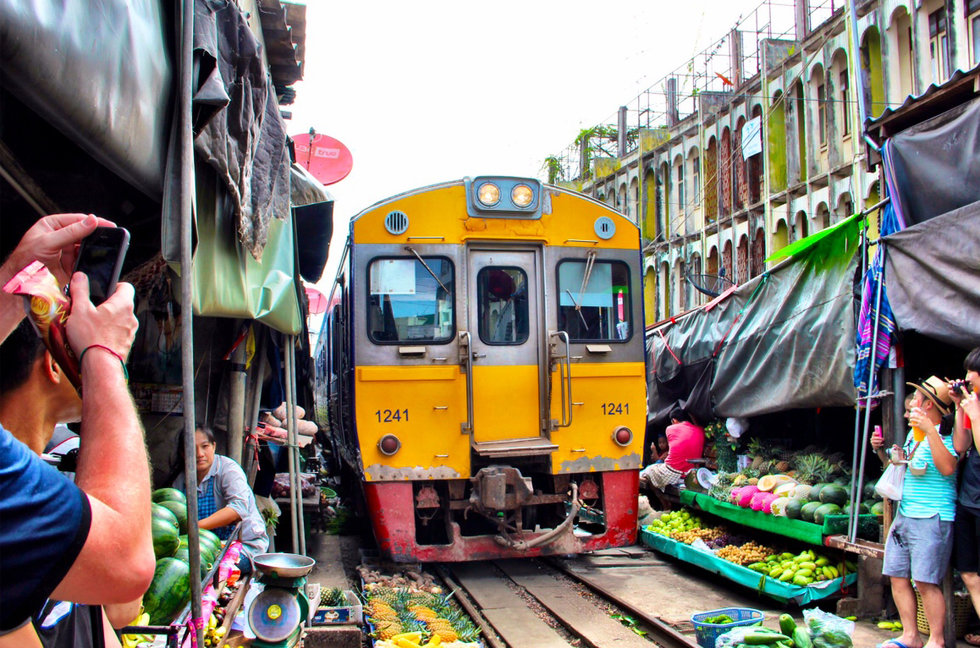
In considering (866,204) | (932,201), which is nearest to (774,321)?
(932,201)

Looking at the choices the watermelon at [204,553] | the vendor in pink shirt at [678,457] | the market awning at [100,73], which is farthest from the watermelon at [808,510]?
the market awning at [100,73]

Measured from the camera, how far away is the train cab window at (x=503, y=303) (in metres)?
7.50

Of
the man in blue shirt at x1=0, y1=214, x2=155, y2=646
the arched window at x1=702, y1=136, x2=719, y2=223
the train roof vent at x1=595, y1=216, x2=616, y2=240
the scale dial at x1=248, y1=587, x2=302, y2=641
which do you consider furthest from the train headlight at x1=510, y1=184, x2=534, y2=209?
the arched window at x1=702, y1=136, x2=719, y2=223

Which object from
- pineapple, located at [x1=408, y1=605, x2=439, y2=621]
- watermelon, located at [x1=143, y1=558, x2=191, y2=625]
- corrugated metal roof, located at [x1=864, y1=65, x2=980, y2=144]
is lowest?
pineapple, located at [x1=408, y1=605, x2=439, y2=621]

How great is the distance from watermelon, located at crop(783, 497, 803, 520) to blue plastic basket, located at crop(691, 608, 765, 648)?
1.60 m

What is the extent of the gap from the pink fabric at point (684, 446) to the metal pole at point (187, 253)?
26.4 feet

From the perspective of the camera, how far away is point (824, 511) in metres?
6.58

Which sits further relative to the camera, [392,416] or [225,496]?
[392,416]

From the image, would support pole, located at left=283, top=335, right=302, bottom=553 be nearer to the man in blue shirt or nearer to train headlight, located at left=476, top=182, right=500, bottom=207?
train headlight, located at left=476, top=182, right=500, bottom=207

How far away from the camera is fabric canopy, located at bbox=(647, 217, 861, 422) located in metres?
7.08

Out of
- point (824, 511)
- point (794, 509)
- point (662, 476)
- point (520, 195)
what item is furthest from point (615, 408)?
point (662, 476)

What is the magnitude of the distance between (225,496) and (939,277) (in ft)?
17.3

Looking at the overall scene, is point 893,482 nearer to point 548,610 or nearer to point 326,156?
point 548,610

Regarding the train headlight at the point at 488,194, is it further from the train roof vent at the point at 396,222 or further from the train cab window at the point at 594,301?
the train cab window at the point at 594,301
